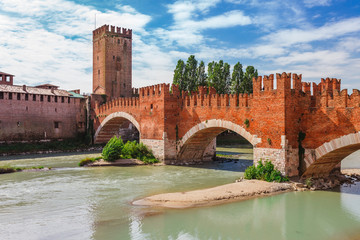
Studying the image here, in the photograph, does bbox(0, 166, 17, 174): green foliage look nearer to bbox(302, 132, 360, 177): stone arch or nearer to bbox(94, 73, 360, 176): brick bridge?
bbox(94, 73, 360, 176): brick bridge

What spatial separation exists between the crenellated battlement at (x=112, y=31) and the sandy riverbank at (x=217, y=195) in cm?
3101

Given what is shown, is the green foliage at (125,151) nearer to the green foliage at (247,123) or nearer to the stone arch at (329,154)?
the green foliage at (247,123)

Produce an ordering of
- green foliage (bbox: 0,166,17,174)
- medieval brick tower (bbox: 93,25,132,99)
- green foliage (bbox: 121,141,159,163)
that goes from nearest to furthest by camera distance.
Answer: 1. green foliage (bbox: 0,166,17,174)
2. green foliage (bbox: 121,141,159,163)
3. medieval brick tower (bbox: 93,25,132,99)

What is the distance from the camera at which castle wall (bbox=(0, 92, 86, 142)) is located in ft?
97.1

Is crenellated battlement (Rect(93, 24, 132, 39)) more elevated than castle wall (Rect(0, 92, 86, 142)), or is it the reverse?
crenellated battlement (Rect(93, 24, 132, 39))

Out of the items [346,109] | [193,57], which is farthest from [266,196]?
[193,57]

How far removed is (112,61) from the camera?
134ft

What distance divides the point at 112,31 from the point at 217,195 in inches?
1272

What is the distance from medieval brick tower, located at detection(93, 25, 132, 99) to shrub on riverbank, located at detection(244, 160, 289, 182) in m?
26.8

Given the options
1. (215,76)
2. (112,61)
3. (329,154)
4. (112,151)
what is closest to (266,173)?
(329,154)

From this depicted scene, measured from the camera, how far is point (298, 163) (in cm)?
1505

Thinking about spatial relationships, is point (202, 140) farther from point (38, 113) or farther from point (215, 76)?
point (38, 113)

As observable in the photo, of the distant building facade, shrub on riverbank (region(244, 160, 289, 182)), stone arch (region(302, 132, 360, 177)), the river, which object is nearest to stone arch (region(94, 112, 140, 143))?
the distant building facade

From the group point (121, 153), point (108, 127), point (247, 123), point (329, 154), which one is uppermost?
point (108, 127)
